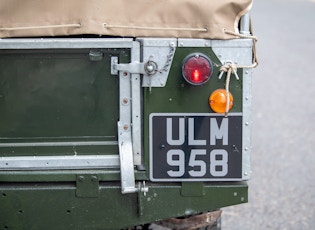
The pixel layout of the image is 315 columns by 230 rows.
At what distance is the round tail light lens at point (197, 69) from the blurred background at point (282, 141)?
2700 mm

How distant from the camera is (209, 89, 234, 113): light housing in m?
4.03

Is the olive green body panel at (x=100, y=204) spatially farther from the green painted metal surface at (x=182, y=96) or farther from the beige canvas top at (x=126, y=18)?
the beige canvas top at (x=126, y=18)

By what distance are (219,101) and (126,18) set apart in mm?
677

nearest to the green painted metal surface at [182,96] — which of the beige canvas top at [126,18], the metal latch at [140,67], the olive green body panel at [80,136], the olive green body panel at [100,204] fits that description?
the olive green body panel at [80,136]

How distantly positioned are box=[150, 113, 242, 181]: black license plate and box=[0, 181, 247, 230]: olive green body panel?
0.09 m

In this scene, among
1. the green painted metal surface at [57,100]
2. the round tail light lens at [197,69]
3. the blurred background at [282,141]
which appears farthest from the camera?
the blurred background at [282,141]

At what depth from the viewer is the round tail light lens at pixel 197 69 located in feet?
13.0

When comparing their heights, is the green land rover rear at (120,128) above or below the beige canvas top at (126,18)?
below

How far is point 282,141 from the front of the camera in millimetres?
9211

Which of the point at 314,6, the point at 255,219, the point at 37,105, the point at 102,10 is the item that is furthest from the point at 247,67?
the point at 314,6

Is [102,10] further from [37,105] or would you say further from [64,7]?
[37,105]

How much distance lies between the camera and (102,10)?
13.3 feet

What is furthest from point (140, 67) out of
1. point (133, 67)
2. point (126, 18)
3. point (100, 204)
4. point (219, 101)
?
point (100, 204)

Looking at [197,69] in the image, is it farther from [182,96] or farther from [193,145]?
[193,145]
